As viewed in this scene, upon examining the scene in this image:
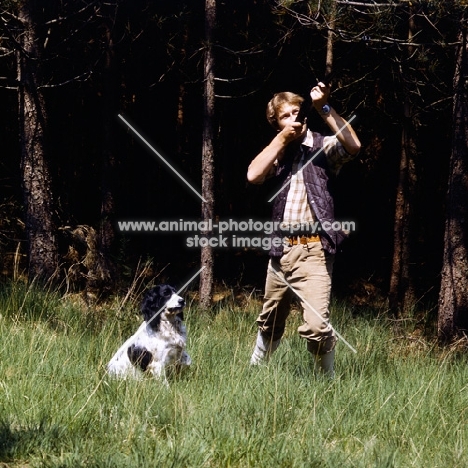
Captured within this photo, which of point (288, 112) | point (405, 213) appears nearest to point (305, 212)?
point (288, 112)

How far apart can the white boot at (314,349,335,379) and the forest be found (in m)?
4.03

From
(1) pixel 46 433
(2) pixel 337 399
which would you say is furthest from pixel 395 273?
(1) pixel 46 433

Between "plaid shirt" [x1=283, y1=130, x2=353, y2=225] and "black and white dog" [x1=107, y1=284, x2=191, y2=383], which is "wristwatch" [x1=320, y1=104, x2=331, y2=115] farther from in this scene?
"black and white dog" [x1=107, y1=284, x2=191, y2=383]

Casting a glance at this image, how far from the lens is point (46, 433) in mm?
4125

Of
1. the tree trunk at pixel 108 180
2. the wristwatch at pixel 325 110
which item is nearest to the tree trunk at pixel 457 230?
the wristwatch at pixel 325 110

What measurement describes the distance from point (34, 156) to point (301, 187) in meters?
4.53

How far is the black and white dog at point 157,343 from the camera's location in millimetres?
5121

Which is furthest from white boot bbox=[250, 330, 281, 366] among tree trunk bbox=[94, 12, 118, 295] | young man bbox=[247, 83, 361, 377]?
tree trunk bbox=[94, 12, 118, 295]

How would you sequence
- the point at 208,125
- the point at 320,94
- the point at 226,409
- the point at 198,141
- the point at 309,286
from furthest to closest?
1. the point at 198,141
2. the point at 208,125
3. the point at 309,286
4. the point at 320,94
5. the point at 226,409

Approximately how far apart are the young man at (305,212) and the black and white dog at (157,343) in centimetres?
66

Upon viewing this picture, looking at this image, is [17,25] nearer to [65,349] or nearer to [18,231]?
[18,231]

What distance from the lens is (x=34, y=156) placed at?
8.92 meters

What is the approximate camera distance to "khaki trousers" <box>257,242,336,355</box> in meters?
5.10

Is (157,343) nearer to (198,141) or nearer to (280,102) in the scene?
(280,102)
